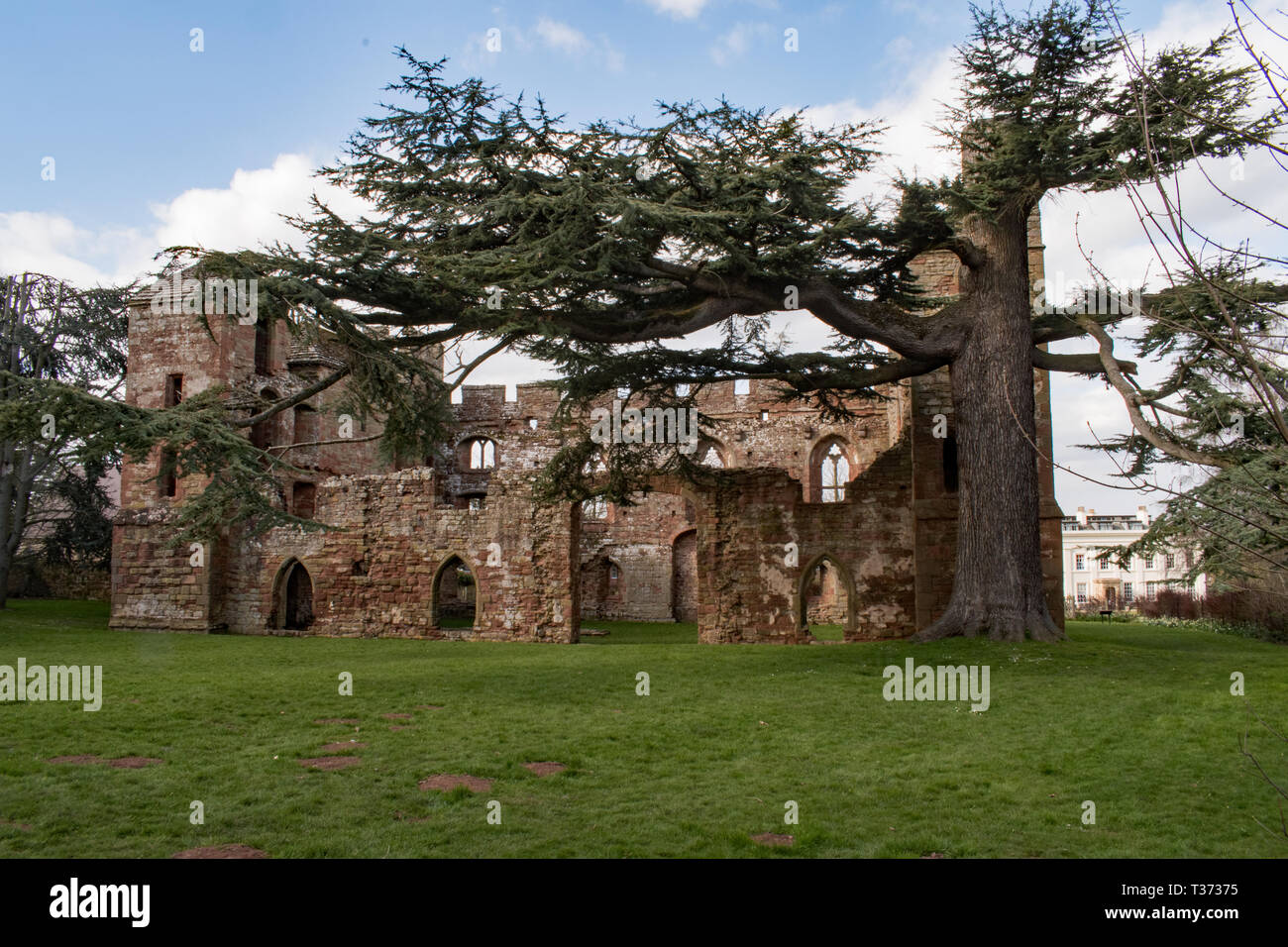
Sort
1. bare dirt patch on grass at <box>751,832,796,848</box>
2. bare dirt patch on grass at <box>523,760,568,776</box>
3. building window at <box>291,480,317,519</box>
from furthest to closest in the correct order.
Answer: building window at <box>291,480,317,519</box> → bare dirt patch on grass at <box>523,760,568,776</box> → bare dirt patch on grass at <box>751,832,796,848</box>

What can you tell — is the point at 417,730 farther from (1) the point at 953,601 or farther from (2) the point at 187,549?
(2) the point at 187,549

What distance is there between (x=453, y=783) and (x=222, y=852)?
67.7 inches

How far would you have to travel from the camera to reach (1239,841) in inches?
196

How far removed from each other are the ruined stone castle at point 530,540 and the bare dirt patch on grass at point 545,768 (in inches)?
314

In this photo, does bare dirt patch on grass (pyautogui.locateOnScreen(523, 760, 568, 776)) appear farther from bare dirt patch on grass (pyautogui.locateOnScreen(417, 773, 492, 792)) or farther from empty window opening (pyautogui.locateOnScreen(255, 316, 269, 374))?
empty window opening (pyautogui.locateOnScreen(255, 316, 269, 374))

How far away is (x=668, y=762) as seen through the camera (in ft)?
22.0

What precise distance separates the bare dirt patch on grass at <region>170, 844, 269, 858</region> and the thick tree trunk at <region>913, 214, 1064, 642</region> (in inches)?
426

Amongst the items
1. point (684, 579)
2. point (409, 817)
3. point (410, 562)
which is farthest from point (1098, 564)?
point (409, 817)

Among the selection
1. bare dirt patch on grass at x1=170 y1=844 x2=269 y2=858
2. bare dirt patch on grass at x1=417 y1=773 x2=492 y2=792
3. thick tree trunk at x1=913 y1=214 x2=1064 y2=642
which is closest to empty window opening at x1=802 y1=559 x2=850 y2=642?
thick tree trunk at x1=913 y1=214 x2=1064 y2=642

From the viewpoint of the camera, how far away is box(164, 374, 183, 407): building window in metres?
20.9

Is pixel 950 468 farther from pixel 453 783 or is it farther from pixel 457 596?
pixel 457 596

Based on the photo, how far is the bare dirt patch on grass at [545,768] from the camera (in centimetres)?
645

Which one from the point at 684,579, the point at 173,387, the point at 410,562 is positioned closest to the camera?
the point at 410,562
